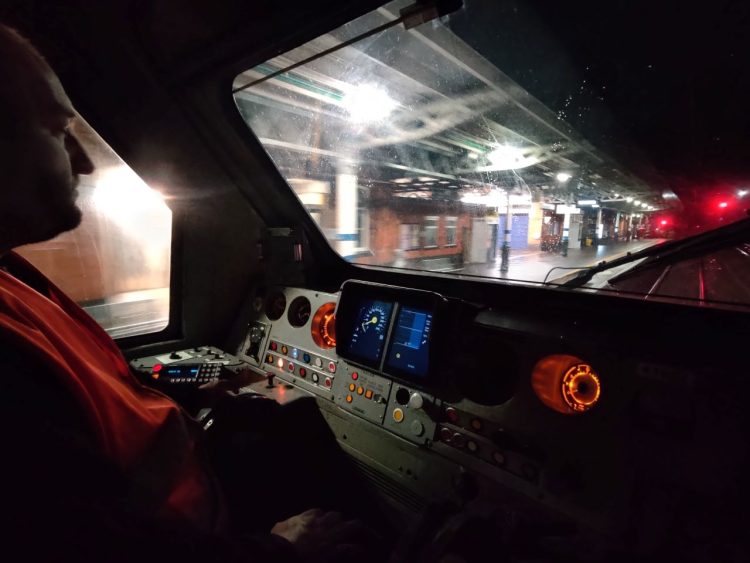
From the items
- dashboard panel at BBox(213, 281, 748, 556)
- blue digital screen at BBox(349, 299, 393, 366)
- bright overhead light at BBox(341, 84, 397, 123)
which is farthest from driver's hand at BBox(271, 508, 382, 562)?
bright overhead light at BBox(341, 84, 397, 123)

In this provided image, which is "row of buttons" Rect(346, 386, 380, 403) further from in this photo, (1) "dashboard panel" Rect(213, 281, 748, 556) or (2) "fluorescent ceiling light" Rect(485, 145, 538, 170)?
(2) "fluorescent ceiling light" Rect(485, 145, 538, 170)

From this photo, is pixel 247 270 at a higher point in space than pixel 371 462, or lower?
higher

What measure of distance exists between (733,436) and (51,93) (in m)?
2.05

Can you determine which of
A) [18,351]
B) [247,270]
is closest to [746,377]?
[18,351]

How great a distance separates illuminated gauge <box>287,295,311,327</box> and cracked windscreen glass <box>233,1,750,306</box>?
54 cm

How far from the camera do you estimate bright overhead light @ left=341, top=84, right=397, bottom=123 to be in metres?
2.16

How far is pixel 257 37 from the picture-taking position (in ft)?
5.28

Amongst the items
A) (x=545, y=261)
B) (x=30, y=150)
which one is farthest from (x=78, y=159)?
(x=545, y=261)

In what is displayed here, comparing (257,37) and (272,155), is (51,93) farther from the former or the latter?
(272,155)

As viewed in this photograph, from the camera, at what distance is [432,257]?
2359 mm

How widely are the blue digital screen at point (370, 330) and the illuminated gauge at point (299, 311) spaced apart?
521 mm

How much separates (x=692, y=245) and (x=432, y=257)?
1290 millimetres

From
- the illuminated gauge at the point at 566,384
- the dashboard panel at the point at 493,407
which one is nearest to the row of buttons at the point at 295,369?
the dashboard panel at the point at 493,407

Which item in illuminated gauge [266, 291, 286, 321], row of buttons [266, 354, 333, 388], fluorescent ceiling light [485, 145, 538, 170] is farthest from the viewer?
illuminated gauge [266, 291, 286, 321]
